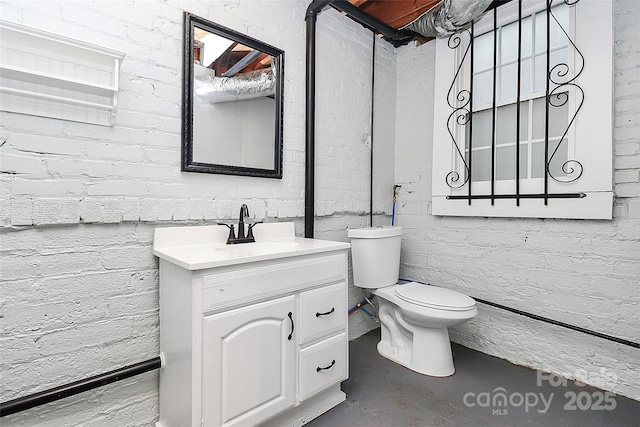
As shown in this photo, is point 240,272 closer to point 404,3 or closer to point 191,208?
point 191,208

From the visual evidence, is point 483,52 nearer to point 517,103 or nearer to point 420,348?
point 517,103

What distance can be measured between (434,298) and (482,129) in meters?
1.24

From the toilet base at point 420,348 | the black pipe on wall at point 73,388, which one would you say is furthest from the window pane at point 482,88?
the black pipe on wall at point 73,388

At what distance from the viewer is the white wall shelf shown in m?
1.08

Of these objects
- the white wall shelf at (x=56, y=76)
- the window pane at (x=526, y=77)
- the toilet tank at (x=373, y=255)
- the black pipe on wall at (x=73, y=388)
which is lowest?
the black pipe on wall at (x=73, y=388)

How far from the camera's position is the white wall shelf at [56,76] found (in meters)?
1.08

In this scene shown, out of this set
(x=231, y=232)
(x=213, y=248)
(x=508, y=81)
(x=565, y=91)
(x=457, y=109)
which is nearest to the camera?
(x=213, y=248)

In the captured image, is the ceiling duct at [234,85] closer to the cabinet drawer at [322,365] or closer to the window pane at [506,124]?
the cabinet drawer at [322,365]

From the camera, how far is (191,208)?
5.12 ft

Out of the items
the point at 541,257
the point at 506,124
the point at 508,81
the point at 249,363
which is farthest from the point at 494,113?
the point at 249,363

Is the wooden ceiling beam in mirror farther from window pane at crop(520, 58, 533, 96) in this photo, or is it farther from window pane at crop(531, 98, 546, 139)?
window pane at crop(531, 98, 546, 139)

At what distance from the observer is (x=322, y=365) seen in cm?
153

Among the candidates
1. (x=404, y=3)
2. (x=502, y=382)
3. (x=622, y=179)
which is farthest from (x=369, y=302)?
(x=404, y=3)

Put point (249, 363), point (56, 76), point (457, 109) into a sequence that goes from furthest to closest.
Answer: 1. point (457, 109)
2. point (249, 363)
3. point (56, 76)
